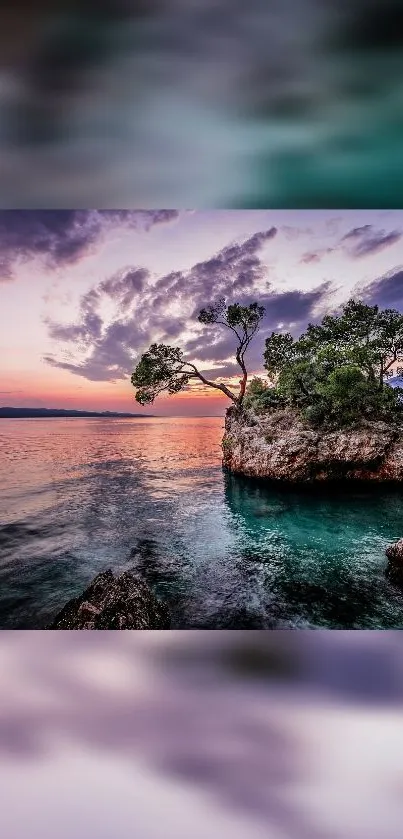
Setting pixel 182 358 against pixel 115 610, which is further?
pixel 182 358

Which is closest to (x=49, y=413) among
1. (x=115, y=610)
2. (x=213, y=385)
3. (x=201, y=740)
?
(x=213, y=385)

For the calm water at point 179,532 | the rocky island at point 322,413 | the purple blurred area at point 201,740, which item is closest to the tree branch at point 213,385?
the rocky island at point 322,413

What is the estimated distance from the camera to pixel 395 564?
382cm

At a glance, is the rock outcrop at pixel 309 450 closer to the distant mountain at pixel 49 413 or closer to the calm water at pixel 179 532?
the calm water at pixel 179 532

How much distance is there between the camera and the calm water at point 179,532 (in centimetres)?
348

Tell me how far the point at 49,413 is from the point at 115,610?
2495mm

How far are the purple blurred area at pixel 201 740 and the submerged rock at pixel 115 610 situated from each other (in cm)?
24
